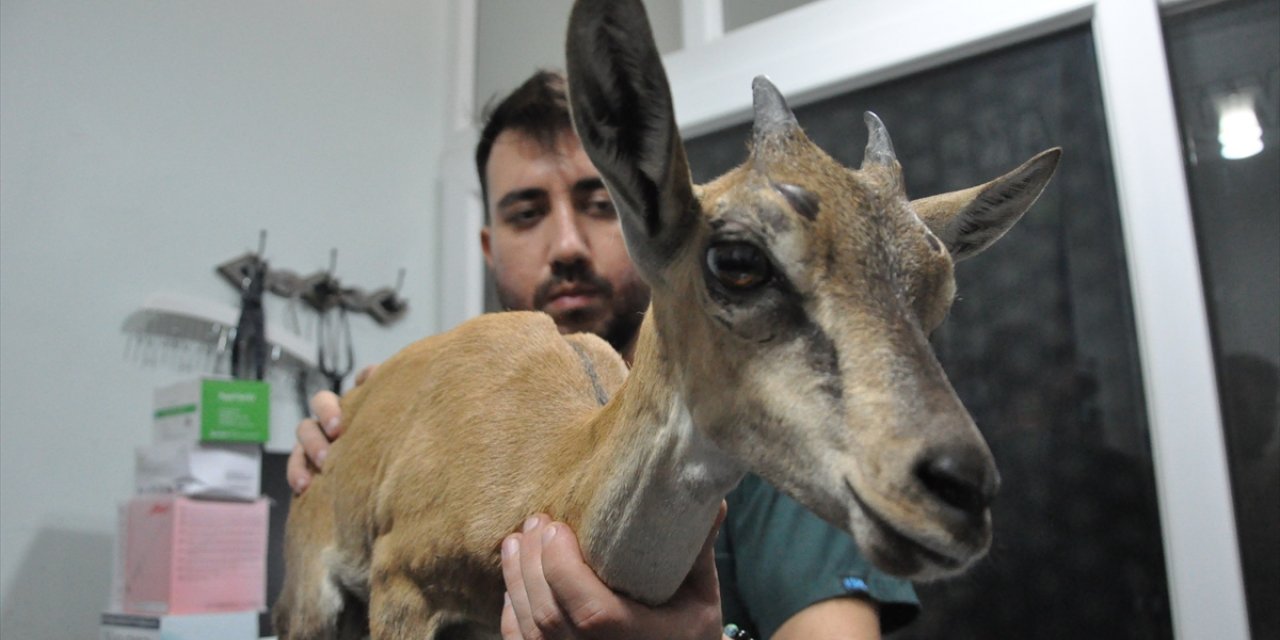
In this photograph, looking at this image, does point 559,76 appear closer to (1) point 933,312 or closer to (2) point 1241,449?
(1) point 933,312

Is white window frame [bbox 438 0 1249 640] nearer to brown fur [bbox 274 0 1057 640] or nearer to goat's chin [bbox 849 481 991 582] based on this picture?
brown fur [bbox 274 0 1057 640]

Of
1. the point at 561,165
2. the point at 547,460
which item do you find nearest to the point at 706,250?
the point at 547,460

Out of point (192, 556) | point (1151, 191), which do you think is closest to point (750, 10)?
point (1151, 191)

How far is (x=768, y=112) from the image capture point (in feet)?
3.27

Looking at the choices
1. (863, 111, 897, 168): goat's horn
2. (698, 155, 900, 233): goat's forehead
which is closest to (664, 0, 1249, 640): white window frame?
(863, 111, 897, 168): goat's horn

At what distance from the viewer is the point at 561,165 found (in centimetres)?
201

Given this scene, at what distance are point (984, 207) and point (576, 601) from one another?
0.75m

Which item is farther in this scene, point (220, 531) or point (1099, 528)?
point (220, 531)

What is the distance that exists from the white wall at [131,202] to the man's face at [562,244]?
3.63ft

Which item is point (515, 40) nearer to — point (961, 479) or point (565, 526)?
point (565, 526)

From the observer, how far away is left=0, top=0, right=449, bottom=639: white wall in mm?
2156

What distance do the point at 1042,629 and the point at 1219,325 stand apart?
0.78m

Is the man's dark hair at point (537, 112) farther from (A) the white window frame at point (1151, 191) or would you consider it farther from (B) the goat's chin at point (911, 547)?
(B) the goat's chin at point (911, 547)

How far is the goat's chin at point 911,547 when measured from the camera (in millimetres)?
719
